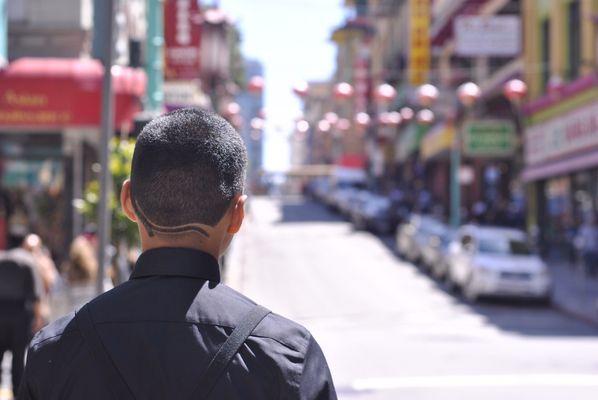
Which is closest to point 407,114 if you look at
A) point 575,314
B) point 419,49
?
point 419,49

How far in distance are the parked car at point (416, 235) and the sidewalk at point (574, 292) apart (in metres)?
3.76

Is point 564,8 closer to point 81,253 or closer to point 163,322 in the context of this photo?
point 81,253

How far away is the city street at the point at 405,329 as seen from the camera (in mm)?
12945

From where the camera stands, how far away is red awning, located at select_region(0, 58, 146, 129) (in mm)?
18438

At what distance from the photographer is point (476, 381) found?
13.1 m

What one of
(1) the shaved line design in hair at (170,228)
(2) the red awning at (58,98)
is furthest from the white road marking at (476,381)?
(1) the shaved line design in hair at (170,228)

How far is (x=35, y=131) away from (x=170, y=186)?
65.6 ft

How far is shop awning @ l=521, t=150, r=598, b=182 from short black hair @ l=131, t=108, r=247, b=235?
95.1ft

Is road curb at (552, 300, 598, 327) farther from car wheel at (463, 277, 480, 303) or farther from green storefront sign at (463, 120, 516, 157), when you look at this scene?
green storefront sign at (463, 120, 516, 157)

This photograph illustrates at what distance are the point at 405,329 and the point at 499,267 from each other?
5963 mm

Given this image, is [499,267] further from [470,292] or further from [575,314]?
[575,314]

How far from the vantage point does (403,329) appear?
805 inches

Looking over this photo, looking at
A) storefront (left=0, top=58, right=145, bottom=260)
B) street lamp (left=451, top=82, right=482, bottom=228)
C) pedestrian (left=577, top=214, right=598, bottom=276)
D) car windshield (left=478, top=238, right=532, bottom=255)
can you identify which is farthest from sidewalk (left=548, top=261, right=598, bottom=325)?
storefront (left=0, top=58, right=145, bottom=260)

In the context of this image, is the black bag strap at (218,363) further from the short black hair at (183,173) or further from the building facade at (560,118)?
the building facade at (560,118)
